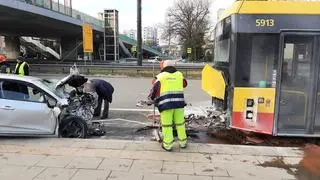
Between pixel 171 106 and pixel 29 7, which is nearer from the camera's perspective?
pixel 171 106

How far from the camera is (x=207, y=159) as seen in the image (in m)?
6.38

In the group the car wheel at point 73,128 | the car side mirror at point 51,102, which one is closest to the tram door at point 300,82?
the car wheel at point 73,128

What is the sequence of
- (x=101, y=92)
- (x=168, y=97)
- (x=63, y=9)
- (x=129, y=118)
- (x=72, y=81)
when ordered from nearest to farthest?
(x=168, y=97), (x=72, y=81), (x=101, y=92), (x=129, y=118), (x=63, y=9)

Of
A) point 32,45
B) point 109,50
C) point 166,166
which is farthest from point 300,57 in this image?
point 32,45

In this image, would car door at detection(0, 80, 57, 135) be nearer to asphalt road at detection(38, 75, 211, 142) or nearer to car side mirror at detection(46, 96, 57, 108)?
car side mirror at detection(46, 96, 57, 108)

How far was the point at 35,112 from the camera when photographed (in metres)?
7.55

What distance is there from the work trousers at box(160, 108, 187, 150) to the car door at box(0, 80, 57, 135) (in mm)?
2303

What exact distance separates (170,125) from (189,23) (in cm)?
6487

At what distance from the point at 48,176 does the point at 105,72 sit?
80.8ft

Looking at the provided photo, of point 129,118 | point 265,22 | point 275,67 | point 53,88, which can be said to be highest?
point 265,22

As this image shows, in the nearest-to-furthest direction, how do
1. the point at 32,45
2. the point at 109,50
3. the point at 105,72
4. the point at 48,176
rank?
the point at 48,176 < the point at 105,72 < the point at 109,50 < the point at 32,45

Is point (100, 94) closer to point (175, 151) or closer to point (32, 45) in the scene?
point (175, 151)

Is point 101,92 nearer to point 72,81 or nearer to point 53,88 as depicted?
point 72,81

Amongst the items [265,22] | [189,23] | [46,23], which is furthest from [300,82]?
[189,23]
